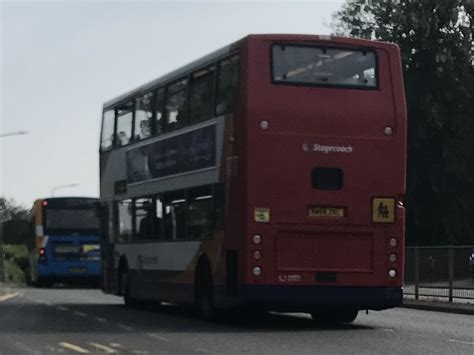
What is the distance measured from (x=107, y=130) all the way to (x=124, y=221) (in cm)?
245

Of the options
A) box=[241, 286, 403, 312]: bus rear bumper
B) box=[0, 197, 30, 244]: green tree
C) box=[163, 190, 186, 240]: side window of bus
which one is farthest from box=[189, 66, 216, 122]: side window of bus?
box=[0, 197, 30, 244]: green tree

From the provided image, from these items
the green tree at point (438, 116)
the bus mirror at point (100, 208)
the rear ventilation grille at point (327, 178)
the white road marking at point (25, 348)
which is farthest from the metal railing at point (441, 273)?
the green tree at point (438, 116)

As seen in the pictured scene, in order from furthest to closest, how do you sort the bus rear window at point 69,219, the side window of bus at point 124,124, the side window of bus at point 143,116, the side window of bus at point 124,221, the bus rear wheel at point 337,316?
1. the bus rear window at point 69,219
2. the side window of bus at point 124,221
3. the side window of bus at point 124,124
4. the side window of bus at point 143,116
5. the bus rear wheel at point 337,316

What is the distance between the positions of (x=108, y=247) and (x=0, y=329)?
8674 mm

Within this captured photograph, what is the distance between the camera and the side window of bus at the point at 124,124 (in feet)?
87.0

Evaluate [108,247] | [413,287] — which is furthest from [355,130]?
[413,287]

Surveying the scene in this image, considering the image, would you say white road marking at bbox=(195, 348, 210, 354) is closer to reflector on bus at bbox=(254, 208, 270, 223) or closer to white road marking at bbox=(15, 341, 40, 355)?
white road marking at bbox=(15, 341, 40, 355)

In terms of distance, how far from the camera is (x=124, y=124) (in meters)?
27.1

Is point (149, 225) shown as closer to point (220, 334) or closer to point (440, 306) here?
point (220, 334)

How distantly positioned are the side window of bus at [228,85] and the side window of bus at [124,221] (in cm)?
597

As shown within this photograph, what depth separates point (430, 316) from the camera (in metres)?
26.1

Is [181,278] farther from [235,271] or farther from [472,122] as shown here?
[472,122]

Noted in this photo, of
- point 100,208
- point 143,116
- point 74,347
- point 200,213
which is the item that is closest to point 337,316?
point 200,213

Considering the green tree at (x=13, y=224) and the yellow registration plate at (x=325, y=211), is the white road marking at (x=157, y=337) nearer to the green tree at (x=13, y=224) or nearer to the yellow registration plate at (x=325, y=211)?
the yellow registration plate at (x=325, y=211)
